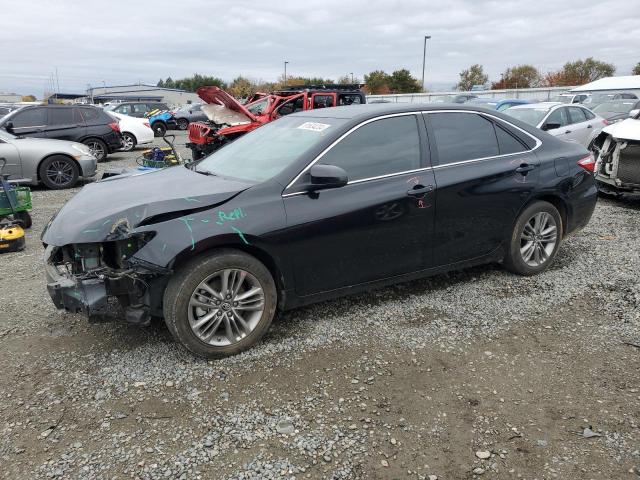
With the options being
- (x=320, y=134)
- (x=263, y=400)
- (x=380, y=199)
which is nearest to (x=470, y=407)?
(x=263, y=400)

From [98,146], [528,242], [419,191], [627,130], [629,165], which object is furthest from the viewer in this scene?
[98,146]

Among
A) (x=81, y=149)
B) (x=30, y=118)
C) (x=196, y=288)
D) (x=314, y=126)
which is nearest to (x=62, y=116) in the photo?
(x=30, y=118)

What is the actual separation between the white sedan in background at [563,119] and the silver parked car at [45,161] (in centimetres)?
912

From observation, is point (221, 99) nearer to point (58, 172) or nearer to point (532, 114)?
point (58, 172)

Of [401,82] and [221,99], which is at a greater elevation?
[401,82]

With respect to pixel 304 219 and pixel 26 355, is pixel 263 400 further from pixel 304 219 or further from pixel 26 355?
pixel 26 355

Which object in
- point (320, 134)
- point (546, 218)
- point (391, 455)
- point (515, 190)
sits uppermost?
point (320, 134)

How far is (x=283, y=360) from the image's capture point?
11.0 ft

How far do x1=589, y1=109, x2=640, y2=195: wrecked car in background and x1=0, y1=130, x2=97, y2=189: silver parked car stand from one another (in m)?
9.53

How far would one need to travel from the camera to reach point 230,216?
3.27 metres

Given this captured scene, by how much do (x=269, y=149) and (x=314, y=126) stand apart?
1.36ft

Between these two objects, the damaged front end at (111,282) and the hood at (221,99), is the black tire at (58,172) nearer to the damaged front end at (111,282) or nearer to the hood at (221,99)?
the hood at (221,99)

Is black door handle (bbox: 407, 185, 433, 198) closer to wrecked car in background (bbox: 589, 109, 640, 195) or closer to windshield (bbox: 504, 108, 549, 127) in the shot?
wrecked car in background (bbox: 589, 109, 640, 195)

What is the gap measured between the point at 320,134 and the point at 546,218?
2.41 m
